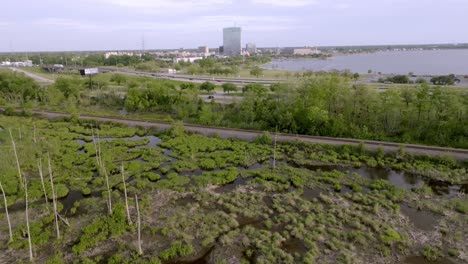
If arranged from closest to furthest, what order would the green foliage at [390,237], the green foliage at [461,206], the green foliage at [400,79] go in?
1. the green foliage at [390,237]
2. the green foliage at [461,206]
3. the green foliage at [400,79]

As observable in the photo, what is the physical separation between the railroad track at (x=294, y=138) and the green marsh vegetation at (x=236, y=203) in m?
1.08

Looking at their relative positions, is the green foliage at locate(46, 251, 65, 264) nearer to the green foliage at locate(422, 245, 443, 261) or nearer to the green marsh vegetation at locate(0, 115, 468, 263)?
the green marsh vegetation at locate(0, 115, 468, 263)

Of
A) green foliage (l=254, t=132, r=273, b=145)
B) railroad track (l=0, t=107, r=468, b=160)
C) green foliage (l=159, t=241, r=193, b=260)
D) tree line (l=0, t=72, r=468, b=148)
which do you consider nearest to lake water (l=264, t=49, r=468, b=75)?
tree line (l=0, t=72, r=468, b=148)

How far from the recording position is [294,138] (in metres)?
27.4

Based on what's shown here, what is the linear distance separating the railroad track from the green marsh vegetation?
1.08 metres

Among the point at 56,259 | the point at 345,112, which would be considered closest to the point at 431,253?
the point at 56,259

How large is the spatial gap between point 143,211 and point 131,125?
1847 cm

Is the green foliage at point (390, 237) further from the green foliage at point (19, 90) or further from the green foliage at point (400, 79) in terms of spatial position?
the green foliage at point (400, 79)

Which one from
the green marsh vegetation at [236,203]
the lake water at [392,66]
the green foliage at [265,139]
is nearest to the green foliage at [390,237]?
the green marsh vegetation at [236,203]

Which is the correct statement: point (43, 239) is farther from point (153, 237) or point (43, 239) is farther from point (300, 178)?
point (300, 178)

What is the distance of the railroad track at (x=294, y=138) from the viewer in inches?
923

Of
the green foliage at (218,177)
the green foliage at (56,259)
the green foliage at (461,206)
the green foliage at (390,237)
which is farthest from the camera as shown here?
the green foliage at (218,177)

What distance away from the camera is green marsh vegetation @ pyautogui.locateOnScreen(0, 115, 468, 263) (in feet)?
42.7

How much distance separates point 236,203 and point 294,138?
12.4 meters
